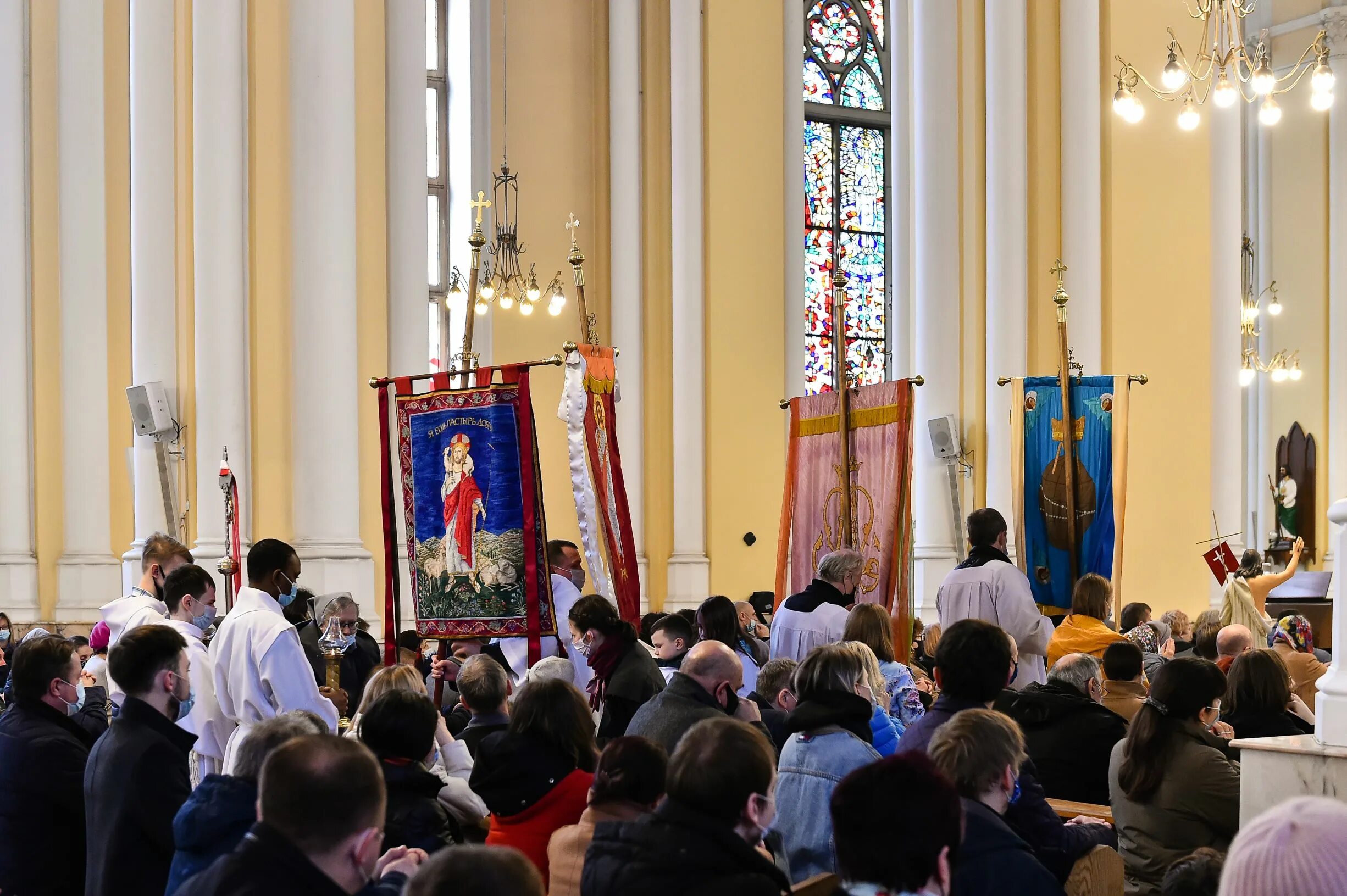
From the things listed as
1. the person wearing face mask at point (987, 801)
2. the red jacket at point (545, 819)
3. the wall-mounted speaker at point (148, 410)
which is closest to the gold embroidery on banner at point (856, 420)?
the wall-mounted speaker at point (148, 410)

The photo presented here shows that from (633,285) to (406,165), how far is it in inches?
117

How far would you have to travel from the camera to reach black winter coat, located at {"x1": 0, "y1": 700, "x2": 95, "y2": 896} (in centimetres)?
459

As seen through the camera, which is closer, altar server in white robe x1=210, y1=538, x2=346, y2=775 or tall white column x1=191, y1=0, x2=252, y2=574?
altar server in white robe x1=210, y1=538, x2=346, y2=775

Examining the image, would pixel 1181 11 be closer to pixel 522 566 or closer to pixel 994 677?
pixel 522 566

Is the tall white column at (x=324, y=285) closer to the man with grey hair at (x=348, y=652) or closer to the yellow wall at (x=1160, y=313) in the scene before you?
the man with grey hair at (x=348, y=652)

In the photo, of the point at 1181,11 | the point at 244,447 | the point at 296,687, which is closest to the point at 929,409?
the point at 1181,11

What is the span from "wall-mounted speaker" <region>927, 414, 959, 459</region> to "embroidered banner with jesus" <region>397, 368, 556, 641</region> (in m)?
6.36

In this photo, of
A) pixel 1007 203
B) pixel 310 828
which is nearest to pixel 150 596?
pixel 310 828

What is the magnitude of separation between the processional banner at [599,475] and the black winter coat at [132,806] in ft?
13.8

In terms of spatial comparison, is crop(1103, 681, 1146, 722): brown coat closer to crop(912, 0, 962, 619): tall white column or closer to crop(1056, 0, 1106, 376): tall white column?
crop(912, 0, 962, 619): tall white column

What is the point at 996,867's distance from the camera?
3.28 m

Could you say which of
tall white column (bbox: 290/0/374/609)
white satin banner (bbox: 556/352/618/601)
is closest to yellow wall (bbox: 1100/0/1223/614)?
white satin banner (bbox: 556/352/618/601)

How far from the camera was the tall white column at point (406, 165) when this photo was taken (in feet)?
38.8

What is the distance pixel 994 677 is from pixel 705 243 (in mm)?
10304
